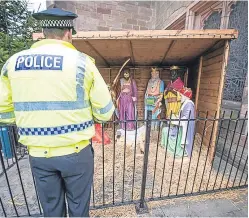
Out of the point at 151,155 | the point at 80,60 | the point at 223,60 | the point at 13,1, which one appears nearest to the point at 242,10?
the point at 223,60

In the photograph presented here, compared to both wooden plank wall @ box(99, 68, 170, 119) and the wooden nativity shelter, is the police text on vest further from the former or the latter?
wooden plank wall @ box(99, 68, 170, 119)

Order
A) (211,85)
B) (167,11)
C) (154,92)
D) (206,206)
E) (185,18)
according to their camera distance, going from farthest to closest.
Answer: (167,11), (185,18), (154,92), (211,85), (206,206)

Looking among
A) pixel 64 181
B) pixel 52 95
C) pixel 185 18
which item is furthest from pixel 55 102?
pixel 185 18

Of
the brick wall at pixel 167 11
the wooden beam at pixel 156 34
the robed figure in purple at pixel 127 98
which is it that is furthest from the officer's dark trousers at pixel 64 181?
the brick wall at pixel 167 11

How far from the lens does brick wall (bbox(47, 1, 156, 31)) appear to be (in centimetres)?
572

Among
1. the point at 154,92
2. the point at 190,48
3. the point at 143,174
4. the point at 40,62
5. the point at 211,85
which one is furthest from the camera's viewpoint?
the point at 154,92

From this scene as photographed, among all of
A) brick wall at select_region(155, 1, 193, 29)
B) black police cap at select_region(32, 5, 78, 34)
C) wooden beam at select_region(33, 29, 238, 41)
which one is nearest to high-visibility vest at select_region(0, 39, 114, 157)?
black police cap at select_region(32, 5, 78, 34)

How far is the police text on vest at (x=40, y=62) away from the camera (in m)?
1.02

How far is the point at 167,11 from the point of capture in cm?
566

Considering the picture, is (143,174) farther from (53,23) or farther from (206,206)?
(53,23)

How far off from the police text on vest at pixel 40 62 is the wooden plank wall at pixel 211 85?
2.29 meters

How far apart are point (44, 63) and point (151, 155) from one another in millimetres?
2970

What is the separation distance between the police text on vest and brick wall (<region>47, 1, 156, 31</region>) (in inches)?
211

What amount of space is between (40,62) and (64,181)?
856 millimetres
